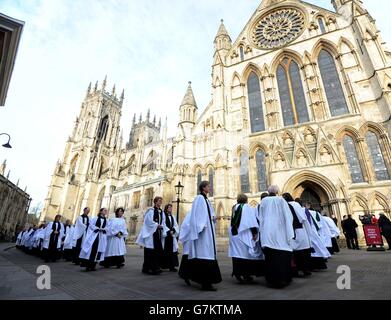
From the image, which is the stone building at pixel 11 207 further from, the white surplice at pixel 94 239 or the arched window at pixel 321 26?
the arched window at pixel 321 26

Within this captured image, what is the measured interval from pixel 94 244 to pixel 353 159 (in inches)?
600

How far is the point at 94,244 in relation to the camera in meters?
6.93

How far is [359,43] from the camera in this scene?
15562 millimetres

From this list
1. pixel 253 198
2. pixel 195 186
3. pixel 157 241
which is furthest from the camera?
pixel 195 186

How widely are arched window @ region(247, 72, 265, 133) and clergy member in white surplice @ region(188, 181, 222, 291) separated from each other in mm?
14303

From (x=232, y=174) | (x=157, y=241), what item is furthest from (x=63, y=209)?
(x=157, y=241)

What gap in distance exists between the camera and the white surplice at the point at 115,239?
726cm

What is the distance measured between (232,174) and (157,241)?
11.3 meters

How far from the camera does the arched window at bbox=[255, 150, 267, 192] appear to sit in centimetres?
1568

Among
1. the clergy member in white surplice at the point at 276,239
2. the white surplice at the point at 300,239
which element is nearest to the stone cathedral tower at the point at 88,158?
the white surplice at the point at 300,239

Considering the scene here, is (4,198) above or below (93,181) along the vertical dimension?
below

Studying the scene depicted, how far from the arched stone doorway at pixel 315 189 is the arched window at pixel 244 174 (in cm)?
283

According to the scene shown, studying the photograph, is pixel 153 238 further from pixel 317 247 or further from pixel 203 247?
pixel 317 247
